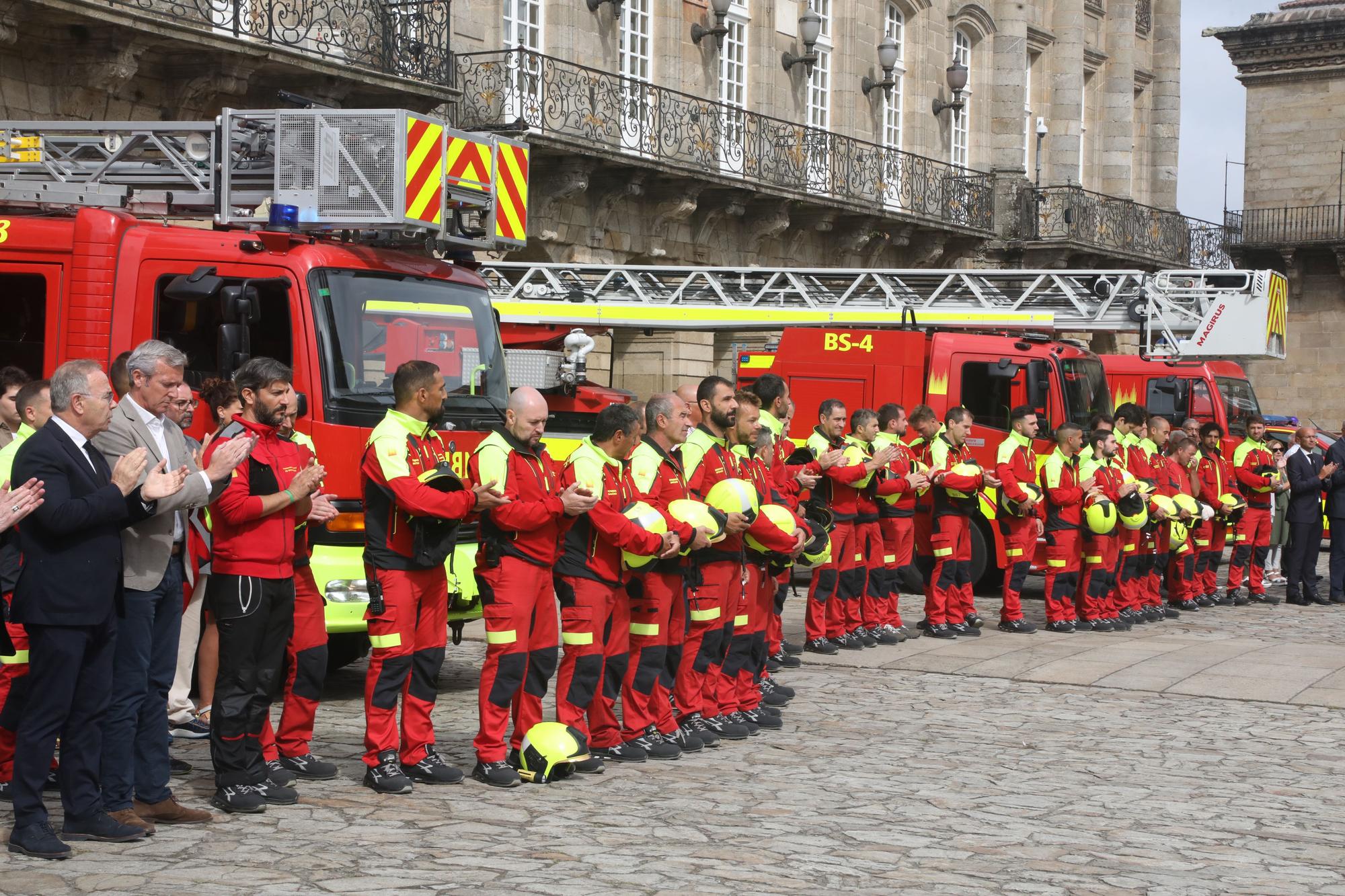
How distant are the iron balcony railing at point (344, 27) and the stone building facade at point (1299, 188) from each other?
2548 cm

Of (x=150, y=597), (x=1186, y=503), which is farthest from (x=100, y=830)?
(x=1186, y=503)

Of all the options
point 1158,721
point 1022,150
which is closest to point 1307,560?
point 1158,721

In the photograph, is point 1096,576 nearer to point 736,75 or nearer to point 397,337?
point 397,337

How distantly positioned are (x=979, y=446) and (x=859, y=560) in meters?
4.35

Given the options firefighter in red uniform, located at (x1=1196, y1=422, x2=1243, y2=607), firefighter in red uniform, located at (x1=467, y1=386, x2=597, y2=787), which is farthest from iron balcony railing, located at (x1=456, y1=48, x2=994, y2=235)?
firefighter in red uniform, located at (x1=467, y1=386, x2=597, y2=787)

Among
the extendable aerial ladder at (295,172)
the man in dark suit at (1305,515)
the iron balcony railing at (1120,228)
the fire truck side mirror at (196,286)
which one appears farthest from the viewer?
Answer: the iron balcony railing at (1120,228)

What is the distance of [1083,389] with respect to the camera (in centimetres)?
1762

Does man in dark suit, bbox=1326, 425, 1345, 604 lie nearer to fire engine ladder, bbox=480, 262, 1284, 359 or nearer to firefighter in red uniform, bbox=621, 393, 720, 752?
fire engine ladder, bbox=480, 262, 1284, 359

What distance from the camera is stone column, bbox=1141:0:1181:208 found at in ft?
136

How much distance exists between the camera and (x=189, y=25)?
1750cm

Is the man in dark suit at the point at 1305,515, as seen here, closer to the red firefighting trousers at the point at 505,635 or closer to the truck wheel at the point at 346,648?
the truck wheel at the point at 346,648

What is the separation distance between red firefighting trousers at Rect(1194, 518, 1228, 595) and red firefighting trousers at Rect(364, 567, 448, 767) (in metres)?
10.8

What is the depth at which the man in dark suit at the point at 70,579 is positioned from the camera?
640 centimetres

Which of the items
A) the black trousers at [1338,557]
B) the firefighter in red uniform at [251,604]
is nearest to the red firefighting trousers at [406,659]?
the firefighter in red uniform at [251,604]
